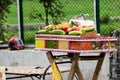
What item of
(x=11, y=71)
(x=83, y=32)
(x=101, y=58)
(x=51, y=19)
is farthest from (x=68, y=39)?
(x=51, y=19)

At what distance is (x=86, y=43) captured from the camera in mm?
6312

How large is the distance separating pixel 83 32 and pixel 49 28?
0.62 metres

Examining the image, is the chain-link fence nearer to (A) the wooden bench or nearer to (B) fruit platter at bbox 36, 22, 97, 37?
(A) the wooden bench

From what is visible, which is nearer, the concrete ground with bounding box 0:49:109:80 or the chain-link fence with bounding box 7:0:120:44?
the concrete ground with bounding box 0:49:109:80

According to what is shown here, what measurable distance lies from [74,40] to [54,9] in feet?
11.8

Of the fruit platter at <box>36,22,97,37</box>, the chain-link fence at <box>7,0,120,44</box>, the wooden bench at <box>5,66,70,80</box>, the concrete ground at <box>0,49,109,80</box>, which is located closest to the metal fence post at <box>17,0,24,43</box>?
the chain-link fence at <box>7,0,120,44</box>

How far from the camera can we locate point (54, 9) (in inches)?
389

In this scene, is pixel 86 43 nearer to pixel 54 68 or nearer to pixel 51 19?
pixel 54 68

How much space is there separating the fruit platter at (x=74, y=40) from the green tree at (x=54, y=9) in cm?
307

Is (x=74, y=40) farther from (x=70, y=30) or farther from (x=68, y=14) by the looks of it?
(x=68, y=14)

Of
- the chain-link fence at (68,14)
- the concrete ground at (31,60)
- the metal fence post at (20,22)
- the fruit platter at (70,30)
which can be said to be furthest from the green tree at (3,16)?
the fruit platter at (70,30)

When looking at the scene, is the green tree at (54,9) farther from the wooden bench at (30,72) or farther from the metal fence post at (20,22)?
the wooden bench at (30,72)

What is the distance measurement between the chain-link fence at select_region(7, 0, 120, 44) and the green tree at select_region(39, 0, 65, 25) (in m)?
0.08

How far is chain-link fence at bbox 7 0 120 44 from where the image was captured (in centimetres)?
905
